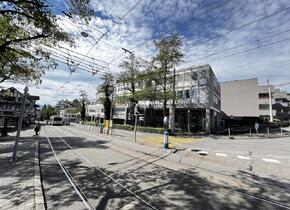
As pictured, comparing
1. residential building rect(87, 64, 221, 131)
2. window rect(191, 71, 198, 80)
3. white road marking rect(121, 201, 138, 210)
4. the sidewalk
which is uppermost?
window rect(191, 71, 198, 80)

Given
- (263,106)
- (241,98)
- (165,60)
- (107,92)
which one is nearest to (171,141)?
(165,60)

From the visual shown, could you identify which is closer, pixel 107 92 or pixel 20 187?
pixel 20 187

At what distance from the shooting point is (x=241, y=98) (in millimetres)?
58781

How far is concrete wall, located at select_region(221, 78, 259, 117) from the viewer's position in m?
57.1

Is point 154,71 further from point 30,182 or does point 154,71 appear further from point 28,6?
point 30,182

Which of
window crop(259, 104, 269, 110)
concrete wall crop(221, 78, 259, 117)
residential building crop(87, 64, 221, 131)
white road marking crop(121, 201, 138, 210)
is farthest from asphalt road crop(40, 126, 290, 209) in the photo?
window crop(259, 104, 269, 110)

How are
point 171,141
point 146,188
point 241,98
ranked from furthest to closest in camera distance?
1. point 241,98
2. point 171,141
3. point 146,188

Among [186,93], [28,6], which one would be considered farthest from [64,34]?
[186,93]

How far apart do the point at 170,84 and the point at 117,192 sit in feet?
92.8

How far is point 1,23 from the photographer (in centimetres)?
1174

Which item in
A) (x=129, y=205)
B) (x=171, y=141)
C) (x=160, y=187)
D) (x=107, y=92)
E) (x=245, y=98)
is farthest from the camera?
(x=245, y=98)

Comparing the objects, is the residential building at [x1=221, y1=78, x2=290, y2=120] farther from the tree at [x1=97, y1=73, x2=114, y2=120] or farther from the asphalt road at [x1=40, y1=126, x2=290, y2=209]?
the asphalt road at [x1=40, y1=126, x2=290, y2=209]

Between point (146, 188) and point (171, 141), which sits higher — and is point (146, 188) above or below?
below

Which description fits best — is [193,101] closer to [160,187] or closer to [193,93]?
[193,93]
